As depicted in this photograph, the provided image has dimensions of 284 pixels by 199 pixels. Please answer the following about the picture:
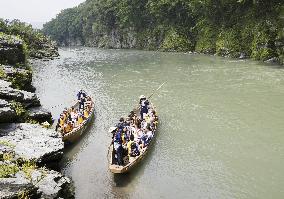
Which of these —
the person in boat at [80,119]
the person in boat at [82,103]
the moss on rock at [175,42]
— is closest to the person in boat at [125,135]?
the person in boat at [80,119]

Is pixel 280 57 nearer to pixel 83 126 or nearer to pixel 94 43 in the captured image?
pixel 83 126

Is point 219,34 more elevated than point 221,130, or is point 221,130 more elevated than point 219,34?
point 219,34

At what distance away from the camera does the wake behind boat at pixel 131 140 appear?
1772 centimetres

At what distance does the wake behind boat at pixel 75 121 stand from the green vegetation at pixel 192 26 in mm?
26494

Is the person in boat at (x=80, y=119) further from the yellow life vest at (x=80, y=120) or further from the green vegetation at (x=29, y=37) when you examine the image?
the green vegetation at (x=29, y=37)

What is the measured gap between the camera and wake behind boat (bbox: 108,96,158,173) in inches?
698

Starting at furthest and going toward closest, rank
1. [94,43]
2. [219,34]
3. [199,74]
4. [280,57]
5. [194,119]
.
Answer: [94,43], [219,34], [280,57], [199,74], [194,119]

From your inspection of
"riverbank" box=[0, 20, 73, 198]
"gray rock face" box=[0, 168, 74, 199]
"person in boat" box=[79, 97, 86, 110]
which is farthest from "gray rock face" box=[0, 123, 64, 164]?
"person in boat" box=[79, 97, 86, 110]

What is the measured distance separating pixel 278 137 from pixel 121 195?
978 centimetres

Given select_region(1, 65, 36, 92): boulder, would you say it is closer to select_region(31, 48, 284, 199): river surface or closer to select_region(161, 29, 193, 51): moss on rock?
select_region(31, 48, 284, 199): river surface

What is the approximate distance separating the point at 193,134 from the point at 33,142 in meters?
9.87

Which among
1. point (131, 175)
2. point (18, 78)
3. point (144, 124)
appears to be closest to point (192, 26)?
point (18, 78)

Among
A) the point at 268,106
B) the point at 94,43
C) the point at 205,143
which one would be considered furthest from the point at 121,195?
the point at 94,43

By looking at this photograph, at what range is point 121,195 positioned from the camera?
16.1m
